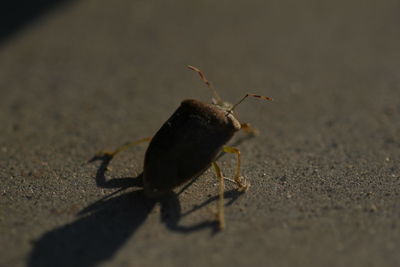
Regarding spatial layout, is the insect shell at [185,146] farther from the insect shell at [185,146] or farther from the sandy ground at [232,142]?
the sandy ground at [232,142]

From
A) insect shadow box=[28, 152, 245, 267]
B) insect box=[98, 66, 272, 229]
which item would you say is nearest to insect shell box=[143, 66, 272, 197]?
insect box=[98, 66, 272, 229]

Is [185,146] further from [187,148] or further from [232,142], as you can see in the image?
[232,142]

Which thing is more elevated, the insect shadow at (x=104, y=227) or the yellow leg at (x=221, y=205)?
the yellow leg at (x=221, y=205)

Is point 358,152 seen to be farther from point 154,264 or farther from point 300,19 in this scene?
point 300,19

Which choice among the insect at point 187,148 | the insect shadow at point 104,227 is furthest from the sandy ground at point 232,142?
the insect at point 187,148

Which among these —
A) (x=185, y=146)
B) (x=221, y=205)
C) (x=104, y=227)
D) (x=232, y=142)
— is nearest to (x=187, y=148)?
(x=185, y=146)

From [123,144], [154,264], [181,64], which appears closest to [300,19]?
[181,64]
